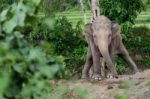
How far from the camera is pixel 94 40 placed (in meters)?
10.9

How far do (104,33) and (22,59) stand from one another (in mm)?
8183

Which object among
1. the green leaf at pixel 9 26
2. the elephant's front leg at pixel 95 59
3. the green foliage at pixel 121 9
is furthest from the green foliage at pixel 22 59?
the green foliage at pixel 121 9

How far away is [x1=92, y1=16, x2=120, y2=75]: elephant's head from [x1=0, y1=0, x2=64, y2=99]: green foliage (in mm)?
7493

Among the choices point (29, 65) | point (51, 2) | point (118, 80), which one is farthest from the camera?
point (51, 2)

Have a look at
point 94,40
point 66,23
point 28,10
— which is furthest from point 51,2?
point 28,10

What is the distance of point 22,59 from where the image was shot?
261 centimetres

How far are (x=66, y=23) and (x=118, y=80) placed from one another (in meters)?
9.51

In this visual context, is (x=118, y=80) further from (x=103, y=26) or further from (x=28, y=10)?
(x=28, y=10)

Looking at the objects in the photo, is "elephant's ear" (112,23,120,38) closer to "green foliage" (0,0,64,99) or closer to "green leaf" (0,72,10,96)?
"green foliage" (0,0,64,99)

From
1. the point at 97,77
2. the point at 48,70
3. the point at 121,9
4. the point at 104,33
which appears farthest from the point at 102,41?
the point at 48,70

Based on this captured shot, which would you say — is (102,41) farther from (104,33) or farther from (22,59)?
(22,59)

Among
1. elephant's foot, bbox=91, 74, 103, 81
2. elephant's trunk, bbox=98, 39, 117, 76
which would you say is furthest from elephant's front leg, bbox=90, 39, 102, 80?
elephant's trunk, bbox=98, 39, 117, 76

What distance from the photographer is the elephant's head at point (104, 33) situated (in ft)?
34.2

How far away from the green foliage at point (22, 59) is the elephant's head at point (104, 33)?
7.49 metres
